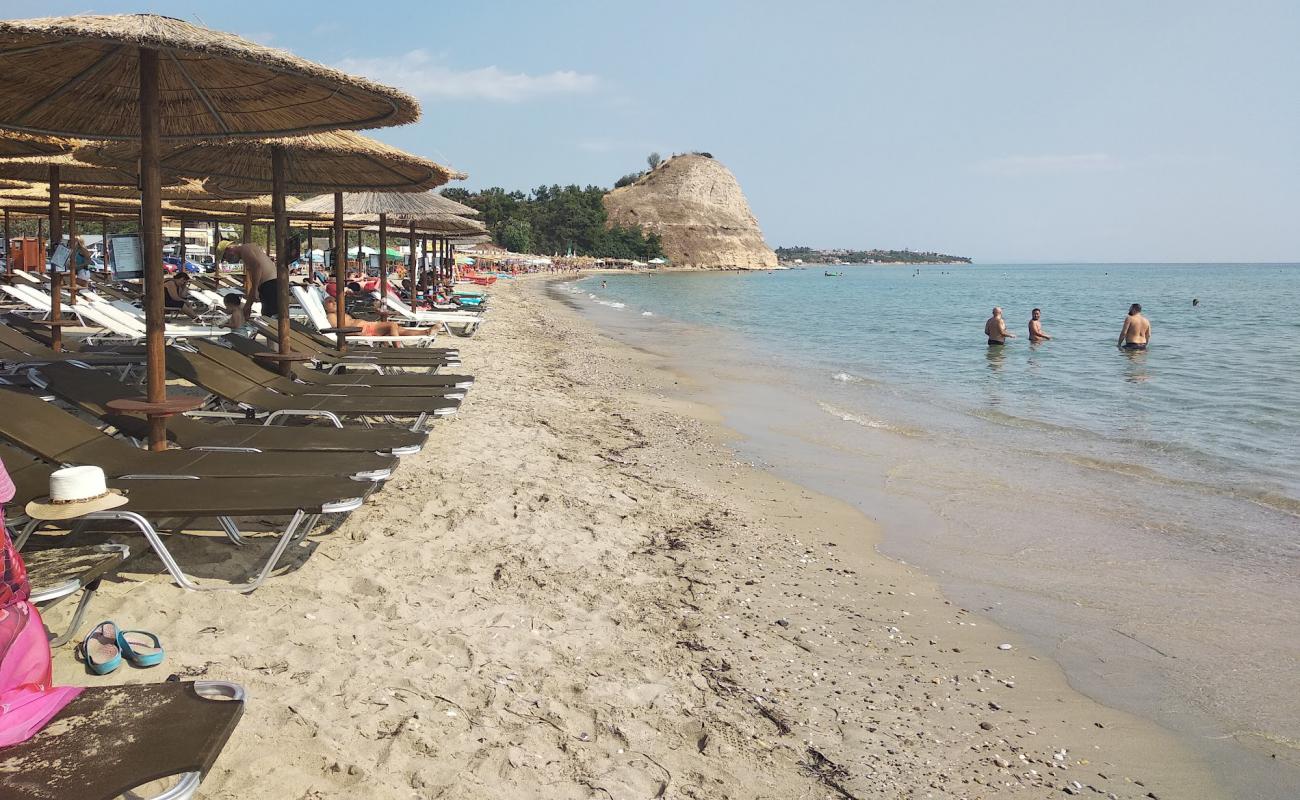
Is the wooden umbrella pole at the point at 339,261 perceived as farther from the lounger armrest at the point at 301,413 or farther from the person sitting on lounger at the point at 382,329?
the lounger armrest at the point at 301,413

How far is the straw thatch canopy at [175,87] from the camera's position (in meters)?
3.43

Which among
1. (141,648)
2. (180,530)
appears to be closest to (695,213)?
(180,530)

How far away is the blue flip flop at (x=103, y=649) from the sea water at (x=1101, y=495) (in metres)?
3.50

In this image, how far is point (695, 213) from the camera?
127 metres

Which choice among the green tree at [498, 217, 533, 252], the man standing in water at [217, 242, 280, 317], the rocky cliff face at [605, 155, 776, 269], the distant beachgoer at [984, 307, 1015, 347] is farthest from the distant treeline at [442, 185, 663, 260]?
the man standing in water at [217, 242, 280, 317]

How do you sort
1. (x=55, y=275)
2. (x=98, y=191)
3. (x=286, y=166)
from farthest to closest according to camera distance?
(x=98, y=191) → (x=55, y=275) → (x=286, y=166)

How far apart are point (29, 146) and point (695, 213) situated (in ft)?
408

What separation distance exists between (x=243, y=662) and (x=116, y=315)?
7.19m

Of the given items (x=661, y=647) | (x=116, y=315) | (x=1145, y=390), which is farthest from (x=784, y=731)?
(x=1145, y=390)

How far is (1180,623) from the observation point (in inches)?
167

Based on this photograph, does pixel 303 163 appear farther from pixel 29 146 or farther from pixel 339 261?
pixel 29 146

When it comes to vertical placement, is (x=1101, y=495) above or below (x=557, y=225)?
below

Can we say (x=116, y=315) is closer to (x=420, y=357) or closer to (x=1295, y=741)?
(x=420, y=357)

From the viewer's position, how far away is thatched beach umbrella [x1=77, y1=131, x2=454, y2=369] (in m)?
6.36
